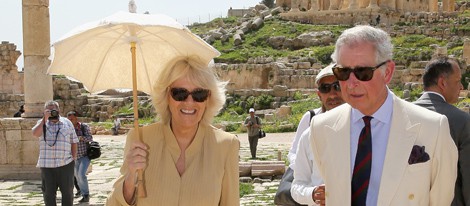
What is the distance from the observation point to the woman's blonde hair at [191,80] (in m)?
4.18

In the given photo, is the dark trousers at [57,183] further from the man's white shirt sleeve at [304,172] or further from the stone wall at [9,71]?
the stone wall at [9,71]

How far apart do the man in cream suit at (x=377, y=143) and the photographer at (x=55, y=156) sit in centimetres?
633

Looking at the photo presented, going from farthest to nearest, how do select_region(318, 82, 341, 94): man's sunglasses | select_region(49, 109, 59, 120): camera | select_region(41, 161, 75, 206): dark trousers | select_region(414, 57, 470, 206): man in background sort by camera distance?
select_region(49, 109, 59, 120): camera, select_region(41, 161, 75, 206): dark trousers, select_region(318, 82, 341, 94): man's sunglasses, select_region(414, 57, 470, 206): man in background

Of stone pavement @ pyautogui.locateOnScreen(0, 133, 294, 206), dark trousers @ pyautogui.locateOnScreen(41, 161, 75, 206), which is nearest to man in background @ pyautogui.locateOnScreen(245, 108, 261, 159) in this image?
stone pavement @ pyautogui.locateOnScreen(0, 133, 294, 206)

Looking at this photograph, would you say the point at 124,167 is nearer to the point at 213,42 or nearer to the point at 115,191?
the point at 115,191

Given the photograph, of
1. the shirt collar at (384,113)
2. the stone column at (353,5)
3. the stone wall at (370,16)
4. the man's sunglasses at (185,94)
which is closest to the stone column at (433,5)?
the stone wall at (370,16)

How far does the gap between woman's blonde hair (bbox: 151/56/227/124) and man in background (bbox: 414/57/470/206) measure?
1.57 m

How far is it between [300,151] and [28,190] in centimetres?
994

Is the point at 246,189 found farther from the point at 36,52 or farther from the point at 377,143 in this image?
the point at 377,143

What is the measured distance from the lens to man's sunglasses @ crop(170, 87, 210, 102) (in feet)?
13.6

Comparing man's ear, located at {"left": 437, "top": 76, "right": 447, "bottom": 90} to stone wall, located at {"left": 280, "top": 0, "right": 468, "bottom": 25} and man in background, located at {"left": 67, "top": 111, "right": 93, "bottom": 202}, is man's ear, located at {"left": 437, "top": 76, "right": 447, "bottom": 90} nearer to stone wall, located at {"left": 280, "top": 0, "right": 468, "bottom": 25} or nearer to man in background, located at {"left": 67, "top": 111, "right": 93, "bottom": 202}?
man in background, located at {"left": 67, "top": 111, "right": 93, "bottom": 202}

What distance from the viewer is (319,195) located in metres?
3.96

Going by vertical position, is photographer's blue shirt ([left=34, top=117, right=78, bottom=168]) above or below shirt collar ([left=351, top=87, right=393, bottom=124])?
below

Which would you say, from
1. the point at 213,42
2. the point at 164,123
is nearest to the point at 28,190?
the point at 164,123
